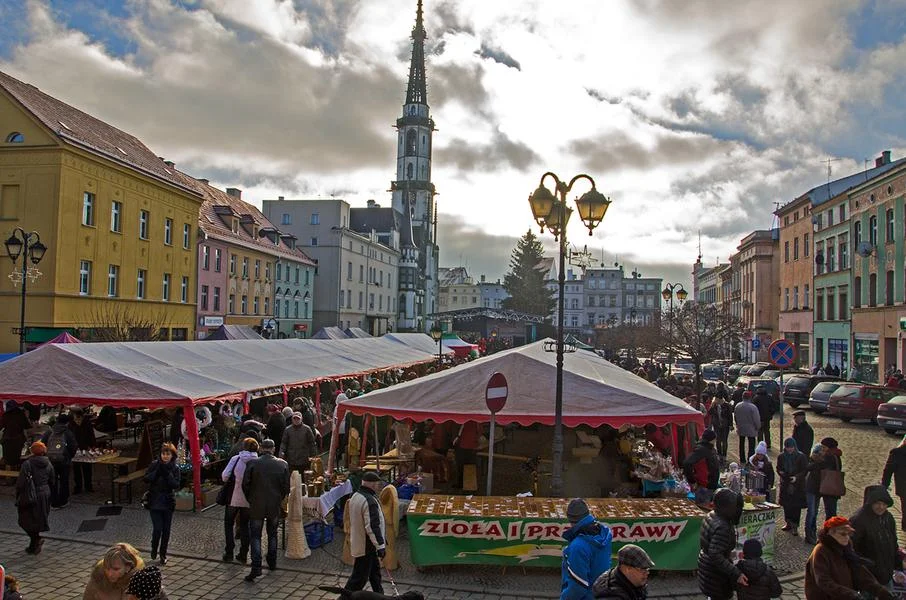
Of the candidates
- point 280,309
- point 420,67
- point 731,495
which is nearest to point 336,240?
point 280,309

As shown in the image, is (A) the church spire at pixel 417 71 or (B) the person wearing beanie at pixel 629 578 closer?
(B) the person wearing beanie at pixel 629 578

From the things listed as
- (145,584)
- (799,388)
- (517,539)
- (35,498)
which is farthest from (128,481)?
(799,388)

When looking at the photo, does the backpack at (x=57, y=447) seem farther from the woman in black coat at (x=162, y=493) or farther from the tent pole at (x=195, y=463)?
the woman in black coat at (x=162, y=493)

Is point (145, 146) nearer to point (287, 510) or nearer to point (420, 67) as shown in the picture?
point (287, 510)

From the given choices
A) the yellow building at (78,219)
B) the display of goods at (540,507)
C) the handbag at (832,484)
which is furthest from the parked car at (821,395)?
the yellow building at (78,219)

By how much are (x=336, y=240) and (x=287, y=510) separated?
56.7 metres

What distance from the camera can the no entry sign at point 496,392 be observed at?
32.8 ft

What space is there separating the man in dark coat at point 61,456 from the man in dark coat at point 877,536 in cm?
1186

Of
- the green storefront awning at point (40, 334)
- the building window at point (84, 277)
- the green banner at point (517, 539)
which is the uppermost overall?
the building window at point (84, 277)

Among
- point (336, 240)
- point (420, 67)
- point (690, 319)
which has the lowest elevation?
point (690, 319)

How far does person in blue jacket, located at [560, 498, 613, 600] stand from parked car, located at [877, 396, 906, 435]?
1901cm

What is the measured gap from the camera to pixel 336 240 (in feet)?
214

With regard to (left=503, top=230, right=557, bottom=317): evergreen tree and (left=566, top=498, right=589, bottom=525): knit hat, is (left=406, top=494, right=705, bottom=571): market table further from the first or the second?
(left=503, top=230, right=557, bottom=317): evergreen tree

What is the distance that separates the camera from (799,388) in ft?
94.3
